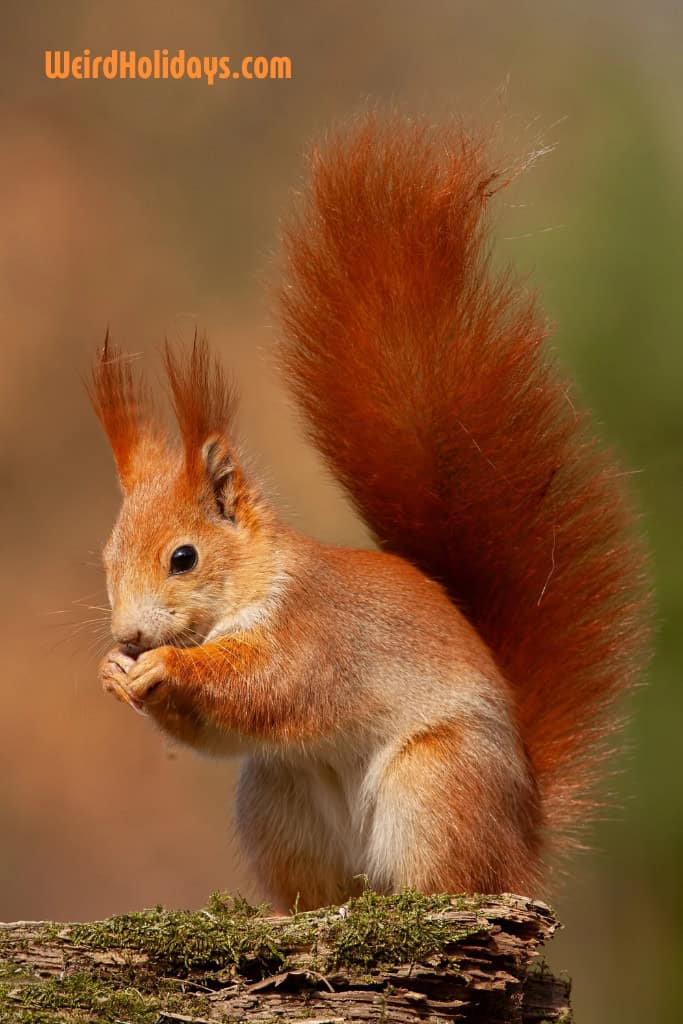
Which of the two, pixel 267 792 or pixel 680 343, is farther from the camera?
pixel 680 343

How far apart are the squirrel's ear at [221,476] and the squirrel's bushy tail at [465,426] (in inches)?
8.6

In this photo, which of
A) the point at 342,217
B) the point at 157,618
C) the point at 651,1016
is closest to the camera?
the point at 157,618

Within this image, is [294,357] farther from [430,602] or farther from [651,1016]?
[651,1016]

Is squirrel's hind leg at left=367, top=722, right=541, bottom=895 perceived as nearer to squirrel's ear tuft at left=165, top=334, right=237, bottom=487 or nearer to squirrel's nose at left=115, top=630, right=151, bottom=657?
squirrel's nose at left=115, top=630, right=151, bottom=657

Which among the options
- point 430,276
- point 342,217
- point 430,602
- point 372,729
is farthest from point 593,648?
point 342,217

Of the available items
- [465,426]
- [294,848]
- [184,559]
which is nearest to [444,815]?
[294,848]

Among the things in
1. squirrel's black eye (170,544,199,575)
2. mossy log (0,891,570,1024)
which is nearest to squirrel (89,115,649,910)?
squirrel's black eye (170,544,199,575)

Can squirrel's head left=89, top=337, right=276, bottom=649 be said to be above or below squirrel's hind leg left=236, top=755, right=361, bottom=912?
above

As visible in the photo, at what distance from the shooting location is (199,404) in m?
1.96

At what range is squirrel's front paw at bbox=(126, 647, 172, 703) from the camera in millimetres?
1708

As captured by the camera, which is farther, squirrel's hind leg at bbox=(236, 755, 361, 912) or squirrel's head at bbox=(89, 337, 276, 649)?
squirrel's hind leg at bbox=(236, 755, 361, 912)

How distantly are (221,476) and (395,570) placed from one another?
330mm

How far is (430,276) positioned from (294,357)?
275mm

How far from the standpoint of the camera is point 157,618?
178 cm
